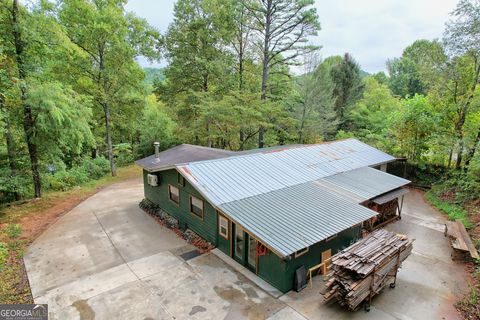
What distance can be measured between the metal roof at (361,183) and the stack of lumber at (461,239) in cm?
246

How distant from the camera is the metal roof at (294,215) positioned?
7.13 metres

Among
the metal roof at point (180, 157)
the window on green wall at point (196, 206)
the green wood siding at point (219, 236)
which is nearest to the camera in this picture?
the green wood siding at point (219, 236)

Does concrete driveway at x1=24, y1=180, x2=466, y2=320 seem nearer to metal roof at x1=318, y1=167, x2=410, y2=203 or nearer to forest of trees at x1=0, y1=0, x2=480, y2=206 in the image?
metal roof at x1=318, y1=167, x2=410, y2=203

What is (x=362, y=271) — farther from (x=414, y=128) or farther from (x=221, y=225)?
(x=414, y=128)

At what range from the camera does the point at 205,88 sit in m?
22.3

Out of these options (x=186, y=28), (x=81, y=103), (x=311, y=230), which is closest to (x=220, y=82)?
(x=186, y=28)

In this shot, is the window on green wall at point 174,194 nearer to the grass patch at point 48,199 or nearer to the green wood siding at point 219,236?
the green wood siding at point 219,236

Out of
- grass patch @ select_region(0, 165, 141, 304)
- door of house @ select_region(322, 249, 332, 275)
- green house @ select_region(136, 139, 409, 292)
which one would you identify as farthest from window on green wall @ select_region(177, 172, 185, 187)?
door of house @ select_region(322, 249, 332, 275)

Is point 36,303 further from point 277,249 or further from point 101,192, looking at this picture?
point 101,192

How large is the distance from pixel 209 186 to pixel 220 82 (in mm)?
14116

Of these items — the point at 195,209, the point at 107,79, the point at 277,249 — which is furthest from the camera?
the point at 107,79

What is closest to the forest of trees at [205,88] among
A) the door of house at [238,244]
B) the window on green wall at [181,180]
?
the window on green wall at [181,180]

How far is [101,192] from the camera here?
1669 cm

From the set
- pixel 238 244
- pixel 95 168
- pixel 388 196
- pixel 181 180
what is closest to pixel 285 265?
pixel 238 244
